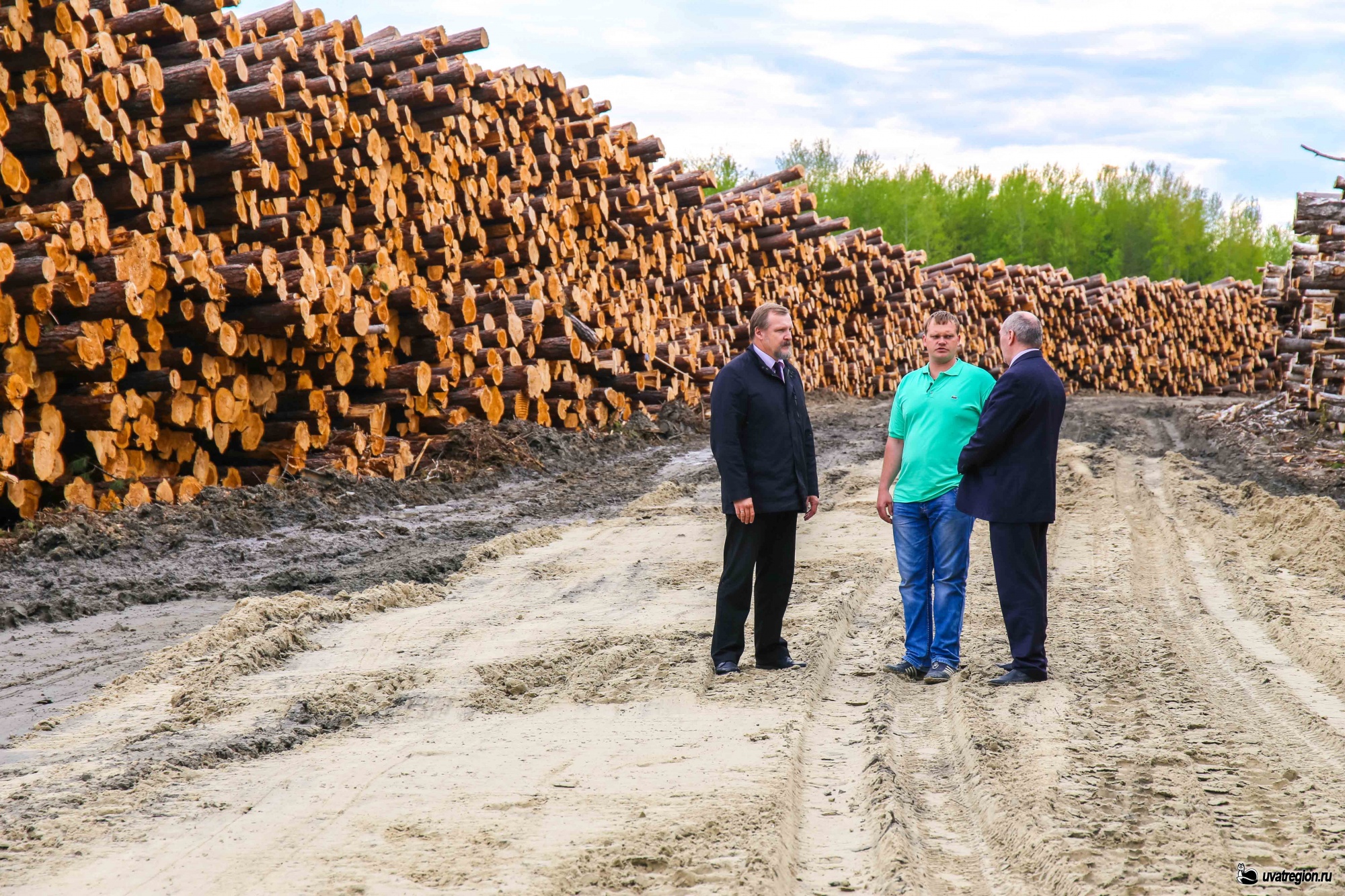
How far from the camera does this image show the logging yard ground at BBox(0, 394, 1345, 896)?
Result: 310 cm

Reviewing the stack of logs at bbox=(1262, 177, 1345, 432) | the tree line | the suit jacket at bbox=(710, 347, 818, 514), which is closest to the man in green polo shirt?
the suit jacket at bbox=(710, 347, 818, 514)

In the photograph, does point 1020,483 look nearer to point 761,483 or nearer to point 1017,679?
point 1017,679

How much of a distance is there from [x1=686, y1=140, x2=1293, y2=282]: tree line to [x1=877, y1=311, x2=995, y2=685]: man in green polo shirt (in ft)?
144

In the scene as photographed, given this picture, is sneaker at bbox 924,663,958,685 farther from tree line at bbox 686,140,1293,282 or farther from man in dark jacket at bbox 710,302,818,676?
tree line at bbox 686,140,1293,282

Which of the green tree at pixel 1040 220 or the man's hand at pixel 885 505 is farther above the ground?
the green tree at pixel 1040 220

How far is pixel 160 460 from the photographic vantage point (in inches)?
344

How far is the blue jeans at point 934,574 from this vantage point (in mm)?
5051

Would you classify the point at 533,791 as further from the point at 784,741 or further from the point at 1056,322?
the point at 1056,322

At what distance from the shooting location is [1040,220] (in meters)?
51.3

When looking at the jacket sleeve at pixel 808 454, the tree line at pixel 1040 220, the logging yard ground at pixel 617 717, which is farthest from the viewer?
the tree line at pixel 1040 220

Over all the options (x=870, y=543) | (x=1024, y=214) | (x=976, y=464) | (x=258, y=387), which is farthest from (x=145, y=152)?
(x=1024, y=214)

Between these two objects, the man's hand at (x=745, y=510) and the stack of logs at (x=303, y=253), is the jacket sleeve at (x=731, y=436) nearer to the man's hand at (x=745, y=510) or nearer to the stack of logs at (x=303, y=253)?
the man's hand at (x=745, y=510)

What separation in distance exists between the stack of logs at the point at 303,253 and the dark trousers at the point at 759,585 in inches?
195

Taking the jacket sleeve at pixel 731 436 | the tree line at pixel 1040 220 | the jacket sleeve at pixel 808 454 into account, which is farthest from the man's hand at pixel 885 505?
the tree line at pixel 1040 220
